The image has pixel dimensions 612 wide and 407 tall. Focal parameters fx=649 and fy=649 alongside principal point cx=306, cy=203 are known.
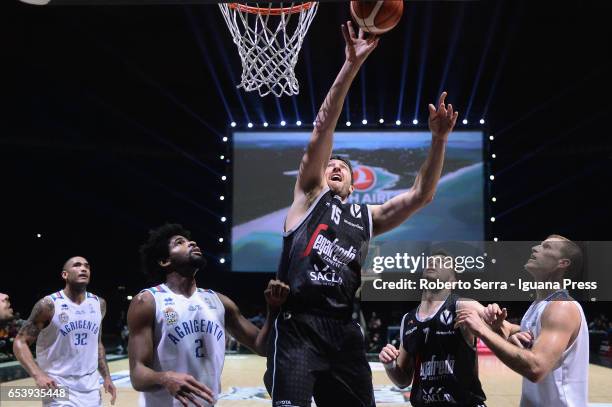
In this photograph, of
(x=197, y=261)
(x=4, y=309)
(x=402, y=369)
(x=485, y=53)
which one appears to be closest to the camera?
(x=197, y=261)

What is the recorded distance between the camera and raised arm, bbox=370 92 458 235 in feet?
9.29

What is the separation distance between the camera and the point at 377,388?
29.1ft

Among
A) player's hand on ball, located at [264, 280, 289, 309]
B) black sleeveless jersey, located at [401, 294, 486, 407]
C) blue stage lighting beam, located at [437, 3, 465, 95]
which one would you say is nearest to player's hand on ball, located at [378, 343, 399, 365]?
black sleeveless jersey, located at [401, 294, 486, 407]

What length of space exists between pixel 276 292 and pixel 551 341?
4.03ft

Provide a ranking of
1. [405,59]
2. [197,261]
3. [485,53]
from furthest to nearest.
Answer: [405,59] → [485,53] → [197,261]

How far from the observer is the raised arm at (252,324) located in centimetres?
267

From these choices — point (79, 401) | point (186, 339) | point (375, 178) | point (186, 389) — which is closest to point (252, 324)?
point (186, 339)

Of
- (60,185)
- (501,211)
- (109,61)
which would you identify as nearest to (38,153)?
(60,185)

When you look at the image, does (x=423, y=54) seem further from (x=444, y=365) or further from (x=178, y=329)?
(x=178, y=329)

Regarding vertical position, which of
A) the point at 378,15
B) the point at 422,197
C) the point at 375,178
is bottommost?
the point at 422,197

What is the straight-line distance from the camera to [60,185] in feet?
56.4

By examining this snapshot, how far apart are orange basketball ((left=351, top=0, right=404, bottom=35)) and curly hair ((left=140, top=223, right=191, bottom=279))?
1555 millimetres

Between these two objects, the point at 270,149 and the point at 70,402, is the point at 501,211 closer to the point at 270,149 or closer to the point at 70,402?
the point at 270,149

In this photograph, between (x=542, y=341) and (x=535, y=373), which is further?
(x=542, y=341)
